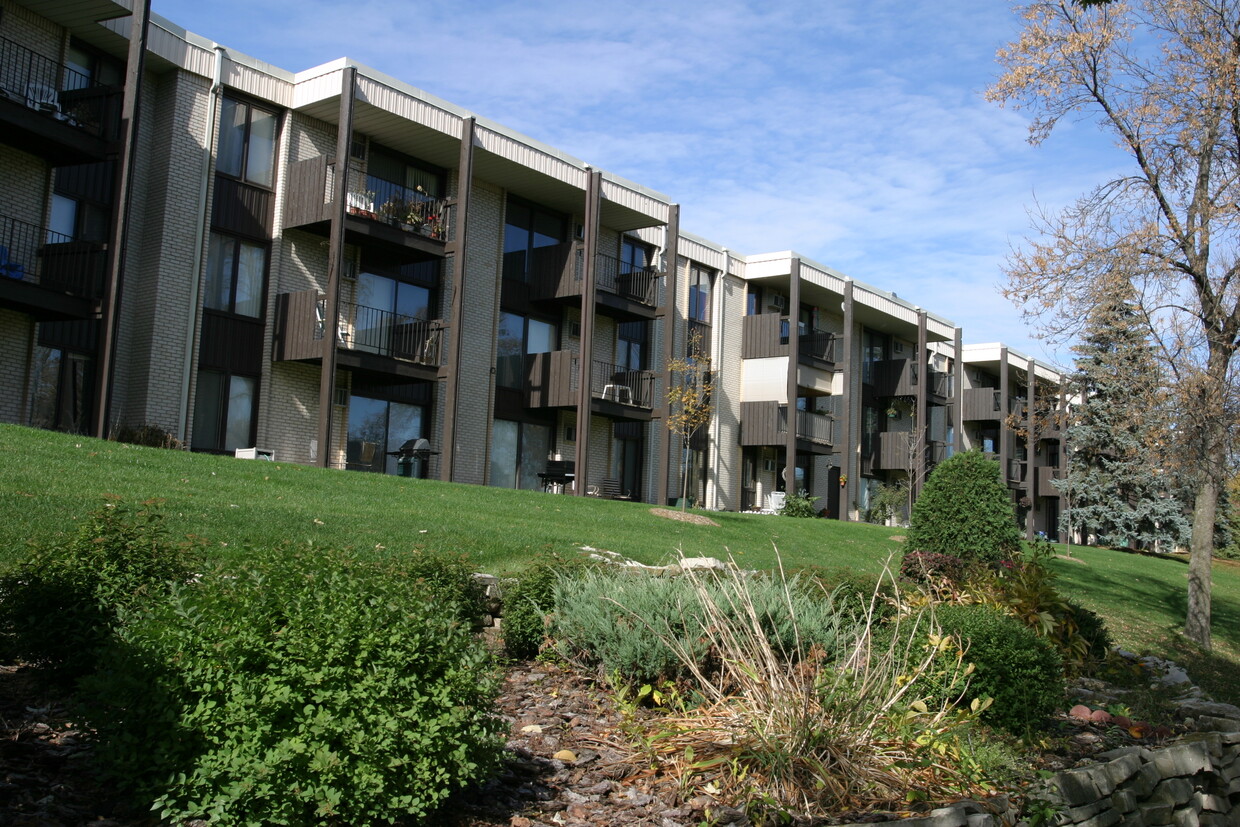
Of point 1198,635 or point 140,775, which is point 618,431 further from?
point 140,775

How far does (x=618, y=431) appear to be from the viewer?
29.3 m

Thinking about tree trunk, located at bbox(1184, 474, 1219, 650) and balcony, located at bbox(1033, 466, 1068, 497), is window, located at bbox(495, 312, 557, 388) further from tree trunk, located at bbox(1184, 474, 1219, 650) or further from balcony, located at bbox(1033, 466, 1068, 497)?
balcony, located at bbox(1033, 466, 1068, 497)

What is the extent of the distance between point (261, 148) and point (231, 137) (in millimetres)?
704

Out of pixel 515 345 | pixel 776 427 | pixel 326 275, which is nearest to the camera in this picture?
pixel 326 275

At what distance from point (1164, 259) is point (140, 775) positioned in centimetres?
1554

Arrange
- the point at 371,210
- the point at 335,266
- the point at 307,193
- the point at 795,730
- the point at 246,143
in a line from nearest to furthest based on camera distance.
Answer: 1. the point at 795,730
2. the point at 335,266
3. the point at 246,143
4. the point at 307,193
5. the point at 371,210

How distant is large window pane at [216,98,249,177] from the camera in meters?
20.2

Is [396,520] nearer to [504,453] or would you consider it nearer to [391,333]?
[391,333]

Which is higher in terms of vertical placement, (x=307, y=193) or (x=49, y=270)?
(x=307, y=193)

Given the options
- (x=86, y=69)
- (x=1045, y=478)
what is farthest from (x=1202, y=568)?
(x=1045, y=478)

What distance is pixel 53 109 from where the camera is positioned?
1677 centimetres

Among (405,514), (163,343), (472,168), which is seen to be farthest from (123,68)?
(405,514)

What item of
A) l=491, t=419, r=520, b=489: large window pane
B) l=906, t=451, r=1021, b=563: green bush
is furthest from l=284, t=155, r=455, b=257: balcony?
l=906, t=451, r=1021, b=563: green bush

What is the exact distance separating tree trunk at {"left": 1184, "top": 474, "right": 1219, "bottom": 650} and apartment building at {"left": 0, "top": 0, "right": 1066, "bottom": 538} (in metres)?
13.1
